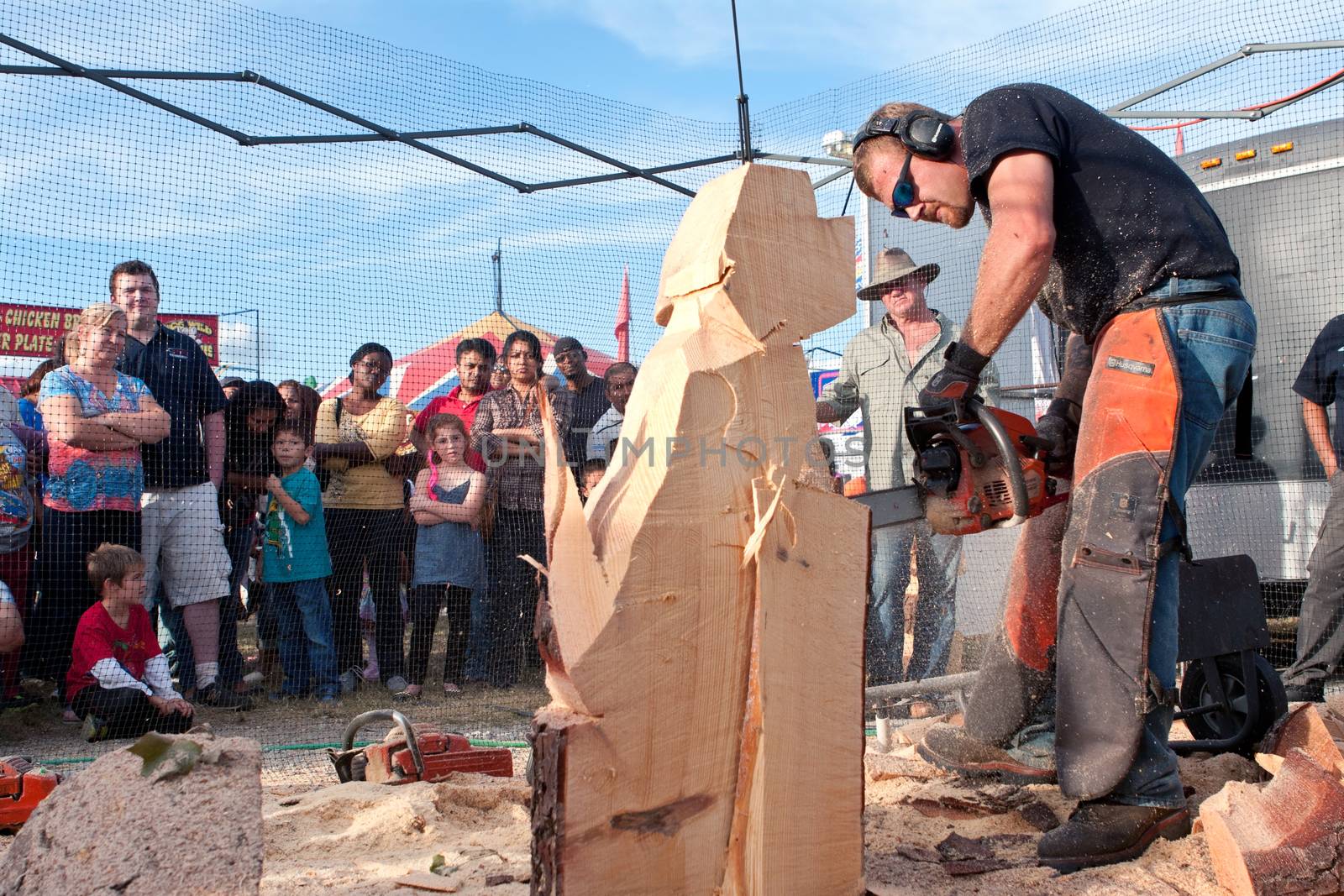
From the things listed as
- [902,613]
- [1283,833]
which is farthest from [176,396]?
[1283,833]

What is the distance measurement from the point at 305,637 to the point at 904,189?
387 centimetres

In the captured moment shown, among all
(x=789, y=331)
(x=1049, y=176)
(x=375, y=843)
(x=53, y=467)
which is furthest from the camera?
(x=53, y=467)

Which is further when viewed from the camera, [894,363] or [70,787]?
[894,363]

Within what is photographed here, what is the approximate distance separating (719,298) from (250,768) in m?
1.20

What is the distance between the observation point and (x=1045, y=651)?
8.13 ft

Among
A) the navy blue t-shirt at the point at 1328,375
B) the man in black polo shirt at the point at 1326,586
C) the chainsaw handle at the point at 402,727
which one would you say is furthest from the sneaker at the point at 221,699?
the navy blue t-shirt at the point at 1328,375

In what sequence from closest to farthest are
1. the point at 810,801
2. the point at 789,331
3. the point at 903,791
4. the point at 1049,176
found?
the point at 810,801, the point at 789,331, the point at 1049,176, the point at 903,791

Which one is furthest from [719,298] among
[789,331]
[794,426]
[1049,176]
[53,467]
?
[53,467]

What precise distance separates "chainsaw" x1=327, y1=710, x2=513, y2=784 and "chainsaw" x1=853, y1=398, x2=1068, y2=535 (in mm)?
1445

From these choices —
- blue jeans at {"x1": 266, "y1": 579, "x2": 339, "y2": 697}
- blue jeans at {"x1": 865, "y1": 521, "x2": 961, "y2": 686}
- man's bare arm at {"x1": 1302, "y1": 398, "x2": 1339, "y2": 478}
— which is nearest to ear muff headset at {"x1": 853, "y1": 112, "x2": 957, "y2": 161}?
blue jeans at {"x1": 865, "y1": 521, "x2": 961, "y2": 686}

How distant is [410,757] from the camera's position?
9.15 feet

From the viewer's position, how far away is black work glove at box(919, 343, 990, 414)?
7.01 ft

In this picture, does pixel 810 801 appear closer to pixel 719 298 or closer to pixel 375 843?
pixel 719 298

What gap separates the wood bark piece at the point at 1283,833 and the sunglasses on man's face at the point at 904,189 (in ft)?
4.60
